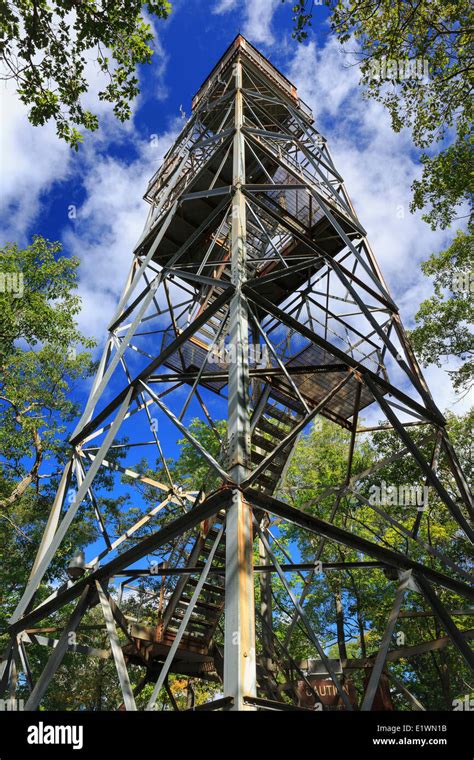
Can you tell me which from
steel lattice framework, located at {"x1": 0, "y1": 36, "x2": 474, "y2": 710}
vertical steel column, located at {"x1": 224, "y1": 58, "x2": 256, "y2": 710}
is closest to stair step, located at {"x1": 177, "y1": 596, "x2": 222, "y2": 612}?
steel lattice framework, located at {"x1": 0, "y1": 36, "x2": 474, "y2": 710}

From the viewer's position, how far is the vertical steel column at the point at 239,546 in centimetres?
405

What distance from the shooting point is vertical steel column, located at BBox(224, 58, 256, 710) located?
13.3ft

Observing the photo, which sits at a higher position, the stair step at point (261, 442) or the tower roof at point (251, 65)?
the tower roof at point (251, 65)

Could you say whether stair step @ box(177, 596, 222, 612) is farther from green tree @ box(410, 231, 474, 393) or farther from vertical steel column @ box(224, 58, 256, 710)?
green tree @ box(410, 231, 474, 393)

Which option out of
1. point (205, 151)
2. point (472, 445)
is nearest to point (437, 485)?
point (205, 151)

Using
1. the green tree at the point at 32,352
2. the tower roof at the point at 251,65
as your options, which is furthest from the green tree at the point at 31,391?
the tower roof at the point at 251,65

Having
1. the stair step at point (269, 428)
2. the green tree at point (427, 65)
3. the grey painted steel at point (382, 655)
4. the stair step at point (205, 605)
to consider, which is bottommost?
the grey painted steel at point (382, 655)

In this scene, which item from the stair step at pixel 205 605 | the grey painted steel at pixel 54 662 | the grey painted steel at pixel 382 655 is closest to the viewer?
the grey painted steel at pixel 382 655

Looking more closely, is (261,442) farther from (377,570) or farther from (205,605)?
(377,570)

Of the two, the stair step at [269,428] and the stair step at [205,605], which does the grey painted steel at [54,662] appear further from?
the stair step at [269,428]

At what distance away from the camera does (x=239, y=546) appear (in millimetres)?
4543

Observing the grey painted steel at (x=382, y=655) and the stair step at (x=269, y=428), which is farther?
the stair step at (x=269, y=428)
